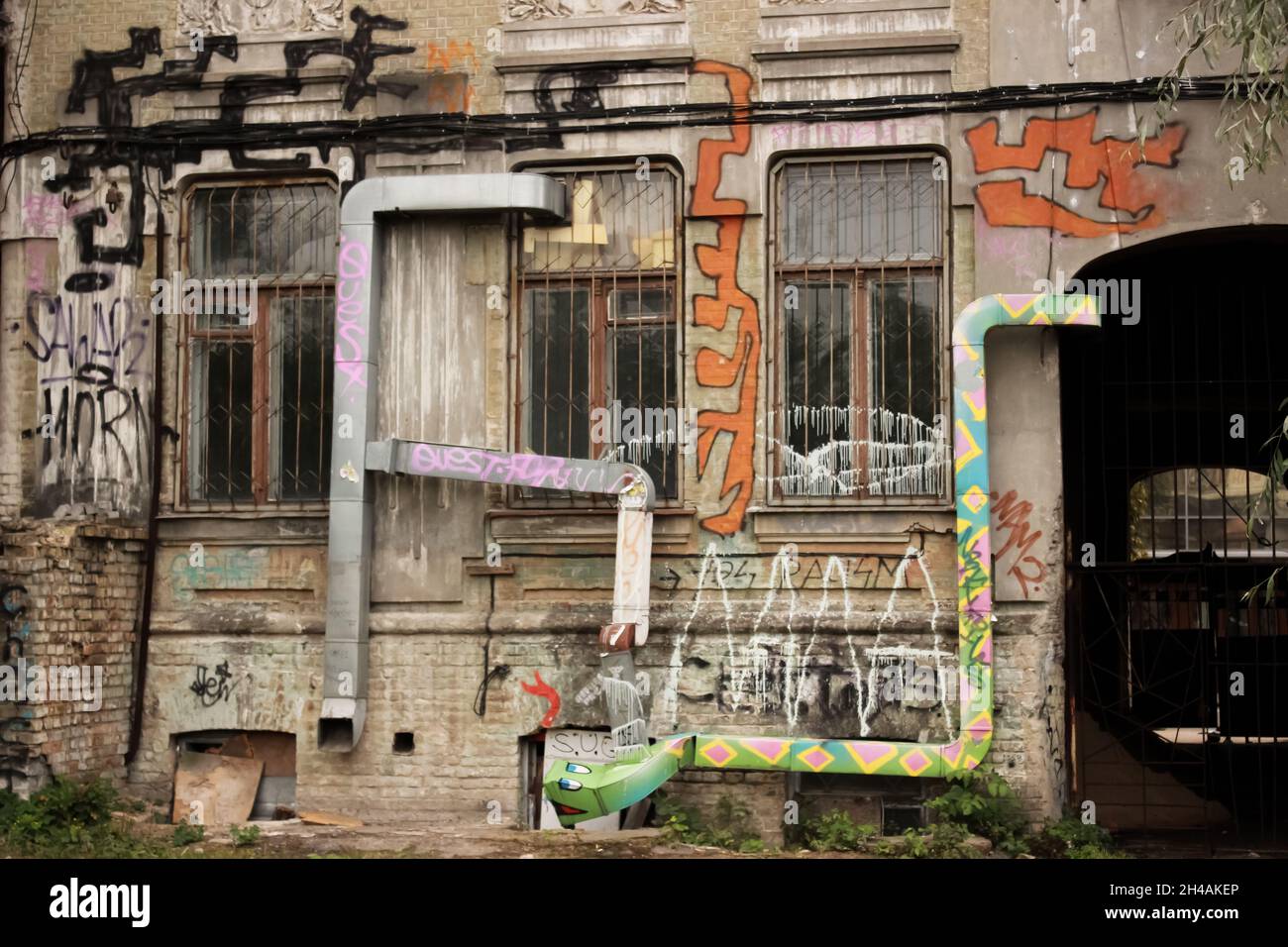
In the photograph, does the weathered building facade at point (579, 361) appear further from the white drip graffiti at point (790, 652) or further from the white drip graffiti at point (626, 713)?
the white drip graffiti at point (626, 713)

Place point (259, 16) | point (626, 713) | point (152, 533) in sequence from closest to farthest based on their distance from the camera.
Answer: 1. point (626, 713)
2. point (152, 533)
3. point (259, 16)

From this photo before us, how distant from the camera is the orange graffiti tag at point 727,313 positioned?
1020cm

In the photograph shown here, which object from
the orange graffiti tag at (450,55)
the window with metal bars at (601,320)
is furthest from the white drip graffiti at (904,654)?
the orange graffiti tag at (450,55)

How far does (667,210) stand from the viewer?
10.5 m

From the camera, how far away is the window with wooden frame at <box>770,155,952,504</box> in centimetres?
1016

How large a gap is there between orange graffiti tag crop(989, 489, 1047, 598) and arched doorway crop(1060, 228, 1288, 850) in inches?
34.4

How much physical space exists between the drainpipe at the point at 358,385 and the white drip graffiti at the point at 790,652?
2.18 m

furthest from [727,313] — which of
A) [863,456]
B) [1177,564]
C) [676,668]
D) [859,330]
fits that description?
[1177,564]

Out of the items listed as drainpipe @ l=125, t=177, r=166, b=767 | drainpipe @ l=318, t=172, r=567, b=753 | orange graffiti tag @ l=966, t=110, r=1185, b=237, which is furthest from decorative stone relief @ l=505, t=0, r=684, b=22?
drainpipe @ l=125, t=177, r=166, b=767

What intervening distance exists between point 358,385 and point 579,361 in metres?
1.53

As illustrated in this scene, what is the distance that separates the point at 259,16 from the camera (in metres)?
10.9

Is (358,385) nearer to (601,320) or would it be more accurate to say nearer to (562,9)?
(601,320)

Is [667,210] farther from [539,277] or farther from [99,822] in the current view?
[99,822]

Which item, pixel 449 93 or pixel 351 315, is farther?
pixel 449 93
